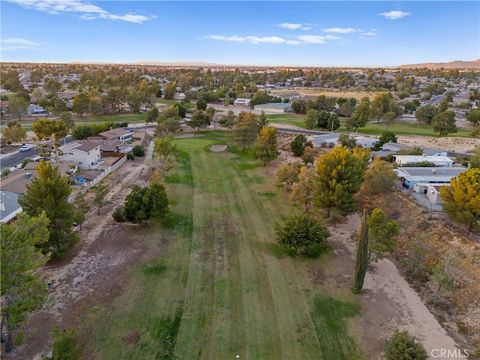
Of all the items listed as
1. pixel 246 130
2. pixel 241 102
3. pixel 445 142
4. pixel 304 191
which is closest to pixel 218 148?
pixel 246 130

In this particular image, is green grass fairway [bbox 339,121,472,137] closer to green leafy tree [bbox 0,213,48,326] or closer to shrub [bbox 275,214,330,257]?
shrub [bbox 275,214,330,257]

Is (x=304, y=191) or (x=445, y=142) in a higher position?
(x=304, y=191)

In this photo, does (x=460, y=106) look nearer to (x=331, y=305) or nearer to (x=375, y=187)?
(x=375, y=187)

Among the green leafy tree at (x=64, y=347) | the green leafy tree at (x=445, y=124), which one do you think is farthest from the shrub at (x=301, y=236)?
the green leafy tree at (x=445, y=124)

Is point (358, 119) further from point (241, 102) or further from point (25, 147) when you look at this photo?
→ point (25, 147)

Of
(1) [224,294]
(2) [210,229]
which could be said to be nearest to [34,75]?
(2) [210,229]

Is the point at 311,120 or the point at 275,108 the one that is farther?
the point at 275,108
